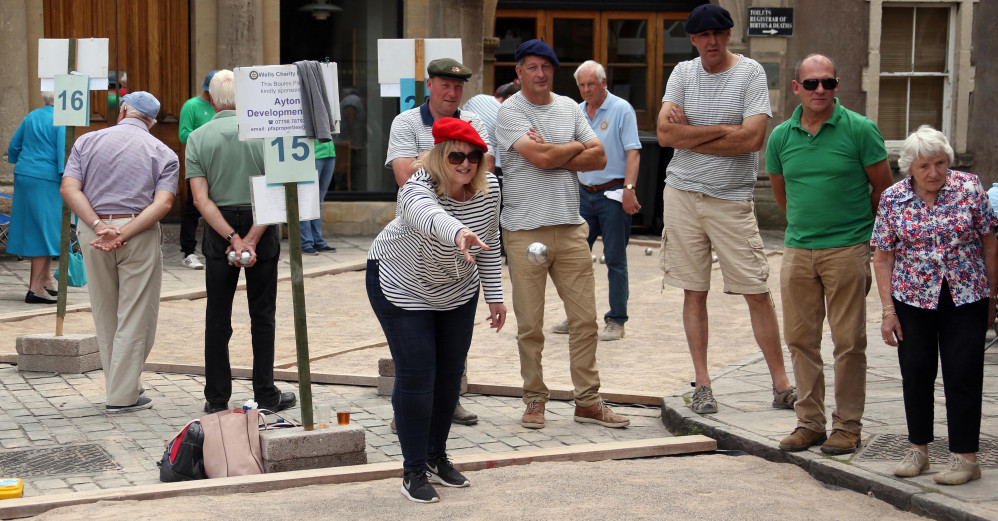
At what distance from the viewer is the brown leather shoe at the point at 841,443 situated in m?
6.10

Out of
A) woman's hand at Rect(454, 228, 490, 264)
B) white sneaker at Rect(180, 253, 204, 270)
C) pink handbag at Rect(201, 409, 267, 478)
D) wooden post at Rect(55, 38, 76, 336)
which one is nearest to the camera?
woman's hand at Rect(454, 228, 490, 264)

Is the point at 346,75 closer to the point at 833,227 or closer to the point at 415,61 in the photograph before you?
the point at 415,61

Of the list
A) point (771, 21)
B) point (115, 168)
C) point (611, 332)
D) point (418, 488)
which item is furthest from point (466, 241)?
point (771, 21)

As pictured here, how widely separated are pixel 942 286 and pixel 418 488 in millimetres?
2358

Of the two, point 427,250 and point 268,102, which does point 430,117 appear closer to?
point 268,102

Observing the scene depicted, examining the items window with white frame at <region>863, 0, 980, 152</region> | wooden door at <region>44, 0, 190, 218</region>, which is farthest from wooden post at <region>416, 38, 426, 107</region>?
window with white frame at <region>863, 0, 980, 152</region>

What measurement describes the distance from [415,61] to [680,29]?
31.8 ft

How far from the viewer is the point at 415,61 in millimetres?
7828

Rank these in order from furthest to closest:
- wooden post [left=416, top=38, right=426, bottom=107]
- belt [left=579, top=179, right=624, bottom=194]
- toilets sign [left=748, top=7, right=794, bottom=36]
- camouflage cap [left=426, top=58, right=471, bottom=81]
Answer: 1. toilets sign [left=748, top=7, right=794, bottom=36]
2. belt [left=579, top=179, right=624, bottom=194]
3. wooden post [left=416, top=38, right=426, bottom=107]
4. camouflage cap [left=426, top=58, right=471, bottom=81]

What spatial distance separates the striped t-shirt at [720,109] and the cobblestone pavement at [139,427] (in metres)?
1.33

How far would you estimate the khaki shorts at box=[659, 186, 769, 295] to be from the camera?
22.8 ft

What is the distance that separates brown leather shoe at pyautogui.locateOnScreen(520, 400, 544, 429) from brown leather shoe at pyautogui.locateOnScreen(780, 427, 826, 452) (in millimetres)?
1329

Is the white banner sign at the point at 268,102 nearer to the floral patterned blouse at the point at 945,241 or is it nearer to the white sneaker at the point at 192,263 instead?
the floral patterned blouse at the point at 945,241

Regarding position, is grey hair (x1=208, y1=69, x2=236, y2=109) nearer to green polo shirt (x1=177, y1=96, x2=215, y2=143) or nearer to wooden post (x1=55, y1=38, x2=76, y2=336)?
wooden post (x1=55, y1=38, x2=76, y2=336)
